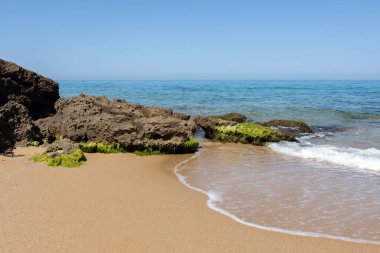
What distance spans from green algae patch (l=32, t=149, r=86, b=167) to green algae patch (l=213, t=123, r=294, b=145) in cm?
714

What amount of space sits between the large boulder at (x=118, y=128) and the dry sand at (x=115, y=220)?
3.19 metres

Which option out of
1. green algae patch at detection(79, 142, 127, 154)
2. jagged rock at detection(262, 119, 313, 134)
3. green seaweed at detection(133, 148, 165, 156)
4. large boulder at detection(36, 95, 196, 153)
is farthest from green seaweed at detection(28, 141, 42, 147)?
jagged rock at detection(262, 119, 313, 134)

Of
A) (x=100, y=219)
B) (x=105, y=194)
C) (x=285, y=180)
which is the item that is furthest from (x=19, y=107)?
(x=285, y=180)

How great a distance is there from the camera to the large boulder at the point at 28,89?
1324cm

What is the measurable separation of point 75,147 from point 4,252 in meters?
6.14

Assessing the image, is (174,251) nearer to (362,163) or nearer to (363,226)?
(363,226)

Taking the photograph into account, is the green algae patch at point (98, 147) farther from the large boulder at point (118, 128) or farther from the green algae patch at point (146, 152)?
the green algae patch at point (146, 152)

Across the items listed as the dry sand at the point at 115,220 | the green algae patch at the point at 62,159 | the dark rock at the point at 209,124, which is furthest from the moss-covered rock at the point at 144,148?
the dark rock at the point at 209,124

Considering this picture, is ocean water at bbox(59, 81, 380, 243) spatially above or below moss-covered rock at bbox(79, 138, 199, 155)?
below

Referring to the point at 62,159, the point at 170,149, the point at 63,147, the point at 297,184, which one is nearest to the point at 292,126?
the point at 170,149

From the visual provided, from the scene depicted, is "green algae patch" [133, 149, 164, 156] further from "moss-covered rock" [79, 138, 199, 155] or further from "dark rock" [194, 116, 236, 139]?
"dark rock" [194, 116, 236, 139]

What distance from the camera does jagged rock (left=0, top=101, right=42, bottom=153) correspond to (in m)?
11.9

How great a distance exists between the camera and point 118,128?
1236 centimetres

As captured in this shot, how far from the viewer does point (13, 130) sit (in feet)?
40.0
